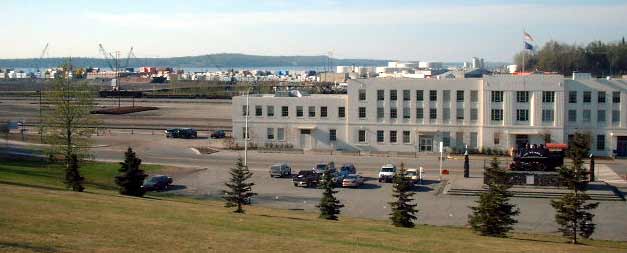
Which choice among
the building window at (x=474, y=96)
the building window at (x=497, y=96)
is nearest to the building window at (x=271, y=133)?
the building window at (x=474, y=96)

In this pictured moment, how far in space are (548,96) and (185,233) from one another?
145 feet

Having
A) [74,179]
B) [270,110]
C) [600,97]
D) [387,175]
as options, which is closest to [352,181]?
[387,175]

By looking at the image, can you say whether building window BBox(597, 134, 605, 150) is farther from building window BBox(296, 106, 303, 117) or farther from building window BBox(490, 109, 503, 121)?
building window BBox(296, 106, 303, 117)

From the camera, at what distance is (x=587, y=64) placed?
125000 millimetres

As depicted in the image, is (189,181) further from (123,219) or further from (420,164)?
(123,219)

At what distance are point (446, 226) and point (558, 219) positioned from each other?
5.18 metres

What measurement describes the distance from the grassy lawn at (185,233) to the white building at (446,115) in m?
30.4

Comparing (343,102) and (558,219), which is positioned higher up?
(343,102)

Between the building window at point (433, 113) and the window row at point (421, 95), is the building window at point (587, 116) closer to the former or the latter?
the window row at point (421, 95)

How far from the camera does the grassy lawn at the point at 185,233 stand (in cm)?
1766

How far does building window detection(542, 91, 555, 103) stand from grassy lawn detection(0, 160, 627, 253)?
30.7 m

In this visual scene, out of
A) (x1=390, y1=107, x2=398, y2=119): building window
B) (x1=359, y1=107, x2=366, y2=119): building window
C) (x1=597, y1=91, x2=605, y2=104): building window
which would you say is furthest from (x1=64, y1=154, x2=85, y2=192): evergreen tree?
(x1=597, y1=91, x2=605, y2=104): building window

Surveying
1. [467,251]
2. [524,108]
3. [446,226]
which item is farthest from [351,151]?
[467,251]

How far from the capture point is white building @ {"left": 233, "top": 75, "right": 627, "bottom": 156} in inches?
2290
